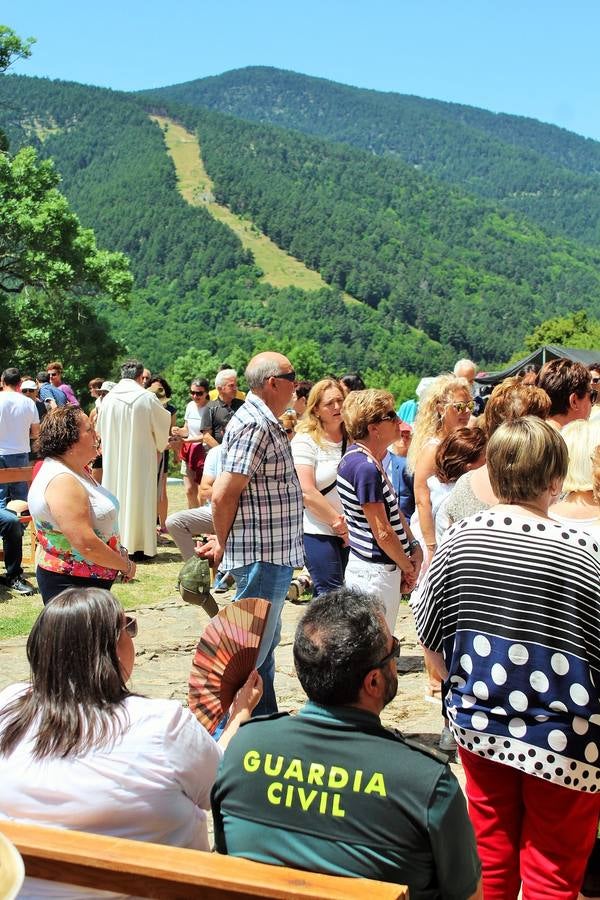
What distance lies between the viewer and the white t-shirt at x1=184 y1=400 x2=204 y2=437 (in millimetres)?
11258

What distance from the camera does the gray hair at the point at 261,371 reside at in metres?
4.50

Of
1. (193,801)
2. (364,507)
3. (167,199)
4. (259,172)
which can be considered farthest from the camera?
(259,172)

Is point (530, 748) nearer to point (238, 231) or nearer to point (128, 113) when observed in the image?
point (238, 231)

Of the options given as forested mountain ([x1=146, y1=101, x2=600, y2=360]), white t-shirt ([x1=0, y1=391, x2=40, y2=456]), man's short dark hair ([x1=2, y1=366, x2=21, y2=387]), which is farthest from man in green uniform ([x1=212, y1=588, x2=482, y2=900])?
forested mountain ([x1=146, y1=101, x2=600, y2=360])

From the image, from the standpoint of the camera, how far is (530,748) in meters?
2.66

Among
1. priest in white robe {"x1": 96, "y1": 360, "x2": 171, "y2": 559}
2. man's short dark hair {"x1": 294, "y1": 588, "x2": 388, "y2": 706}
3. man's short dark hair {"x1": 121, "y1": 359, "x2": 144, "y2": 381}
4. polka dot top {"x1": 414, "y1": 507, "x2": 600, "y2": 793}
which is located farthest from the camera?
priest in white robe {"x1": 96, "y1": 360, "x2": 171, "y2": 559}

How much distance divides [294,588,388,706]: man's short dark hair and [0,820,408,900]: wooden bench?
41cm

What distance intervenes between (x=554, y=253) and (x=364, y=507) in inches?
7357

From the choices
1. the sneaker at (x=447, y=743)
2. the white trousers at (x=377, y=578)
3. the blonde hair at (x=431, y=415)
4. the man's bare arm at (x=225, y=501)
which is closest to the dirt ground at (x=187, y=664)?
the sneaker at (x=447, y=743)

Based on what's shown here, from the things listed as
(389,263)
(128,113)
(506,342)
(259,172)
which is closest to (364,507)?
(506,342)

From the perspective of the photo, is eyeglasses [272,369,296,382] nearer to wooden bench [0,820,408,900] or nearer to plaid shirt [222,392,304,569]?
plaid shirt [222,392,304,569]

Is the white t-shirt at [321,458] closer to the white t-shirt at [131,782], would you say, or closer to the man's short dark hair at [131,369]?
the white t-shirt at [131,782]

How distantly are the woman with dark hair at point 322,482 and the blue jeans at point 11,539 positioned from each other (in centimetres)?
355

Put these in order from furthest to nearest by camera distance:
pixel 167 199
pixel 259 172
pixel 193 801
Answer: pixel 259 172
pixel 167 199
pixel 193 801
